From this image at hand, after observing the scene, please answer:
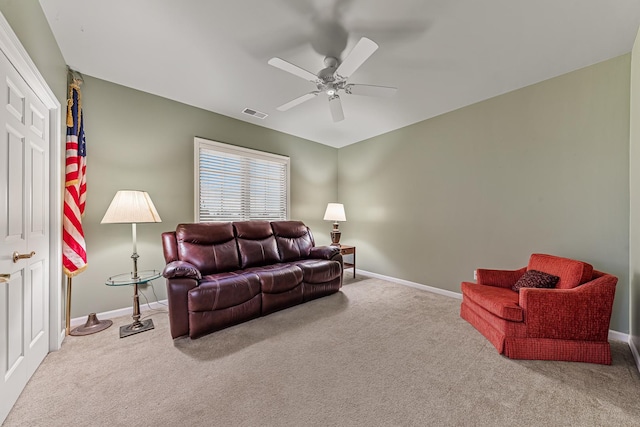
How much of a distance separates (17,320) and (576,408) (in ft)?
11.5

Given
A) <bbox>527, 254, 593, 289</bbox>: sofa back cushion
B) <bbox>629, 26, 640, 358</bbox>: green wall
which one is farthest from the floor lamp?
<bbox>629, 26, 640, 358</bbox>: green wall

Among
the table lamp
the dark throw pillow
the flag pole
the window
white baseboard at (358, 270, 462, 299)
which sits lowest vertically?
white baseboard at (358, 270, 462, 299)

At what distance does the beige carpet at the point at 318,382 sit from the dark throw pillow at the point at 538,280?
623 millimetres

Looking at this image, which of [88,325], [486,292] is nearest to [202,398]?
[88,325]

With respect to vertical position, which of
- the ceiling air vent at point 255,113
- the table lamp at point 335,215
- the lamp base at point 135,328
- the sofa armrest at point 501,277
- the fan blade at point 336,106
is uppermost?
the ceiling air vent at point 255,113

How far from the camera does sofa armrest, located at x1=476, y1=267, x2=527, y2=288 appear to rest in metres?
2.71

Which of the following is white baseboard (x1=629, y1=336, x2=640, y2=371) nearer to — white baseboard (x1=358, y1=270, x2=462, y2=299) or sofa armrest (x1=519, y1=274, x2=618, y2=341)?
sofa armrest (x1=519, y1=274, x2=618, y2=341)

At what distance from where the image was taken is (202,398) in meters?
1.60

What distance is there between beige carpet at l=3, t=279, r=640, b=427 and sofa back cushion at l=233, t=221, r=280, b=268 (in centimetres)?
102

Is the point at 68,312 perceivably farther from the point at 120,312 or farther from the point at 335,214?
the point at 335,214

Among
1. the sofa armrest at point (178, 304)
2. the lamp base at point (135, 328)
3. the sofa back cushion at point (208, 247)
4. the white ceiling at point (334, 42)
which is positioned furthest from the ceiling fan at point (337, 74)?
the lamp base at point (135, 328)

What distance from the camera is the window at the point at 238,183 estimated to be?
3688 millimetres

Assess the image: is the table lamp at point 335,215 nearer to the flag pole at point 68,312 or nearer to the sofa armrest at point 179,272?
the sofa armrest at point 179,272

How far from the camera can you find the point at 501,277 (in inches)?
108
